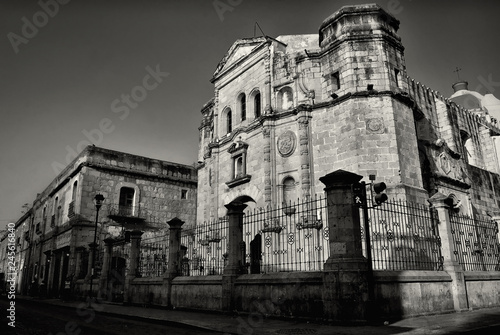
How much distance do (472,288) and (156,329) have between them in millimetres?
8112

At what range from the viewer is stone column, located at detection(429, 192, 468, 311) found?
9484mm

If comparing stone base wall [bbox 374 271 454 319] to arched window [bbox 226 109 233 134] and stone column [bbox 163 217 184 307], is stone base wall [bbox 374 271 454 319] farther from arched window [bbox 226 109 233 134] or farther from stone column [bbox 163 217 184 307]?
arched window [bbox 226 109 233 134]

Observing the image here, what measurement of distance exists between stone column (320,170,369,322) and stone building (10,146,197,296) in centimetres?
1406

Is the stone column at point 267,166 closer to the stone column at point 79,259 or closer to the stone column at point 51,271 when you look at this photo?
the stone column at point 79,259

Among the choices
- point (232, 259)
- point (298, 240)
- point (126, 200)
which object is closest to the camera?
point (232, 259)

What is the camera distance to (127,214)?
76.2 feet

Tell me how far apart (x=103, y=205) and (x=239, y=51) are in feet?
39.6

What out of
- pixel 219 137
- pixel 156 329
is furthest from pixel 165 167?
pixel 156 329

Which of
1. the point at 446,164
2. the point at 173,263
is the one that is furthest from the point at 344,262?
the point at 446,164

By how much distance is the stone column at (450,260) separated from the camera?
9.48 metres

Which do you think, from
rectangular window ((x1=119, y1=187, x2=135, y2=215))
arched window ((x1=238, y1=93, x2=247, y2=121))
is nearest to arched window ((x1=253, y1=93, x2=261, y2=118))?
arched window ((x1=238, y1=93, x2=247, y2=121))

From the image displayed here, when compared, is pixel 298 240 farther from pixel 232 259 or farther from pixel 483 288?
pixel 483 288

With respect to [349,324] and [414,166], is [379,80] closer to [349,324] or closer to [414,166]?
[414,166]

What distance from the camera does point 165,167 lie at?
26094 mm
